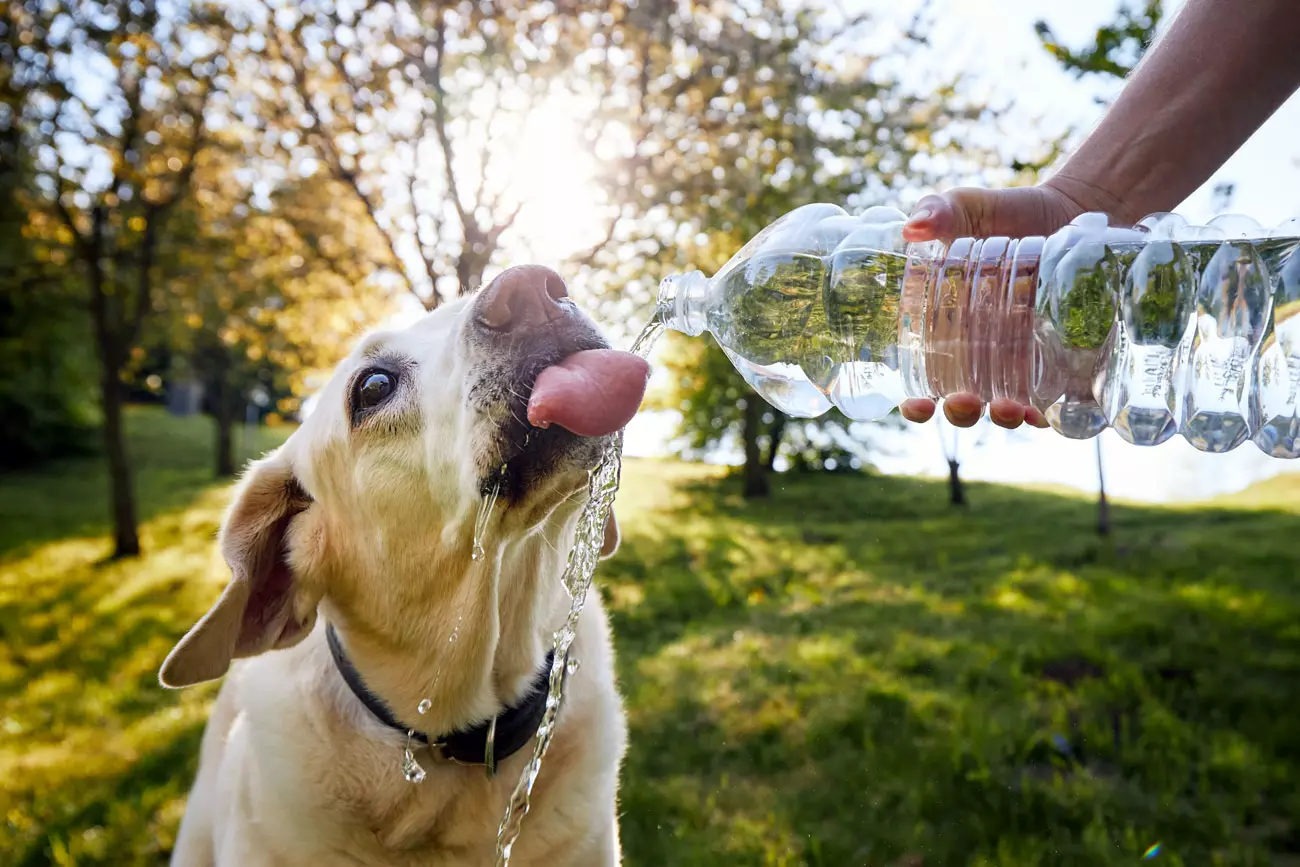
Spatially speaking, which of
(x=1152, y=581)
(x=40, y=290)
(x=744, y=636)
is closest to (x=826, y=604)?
(x=744, y=636)

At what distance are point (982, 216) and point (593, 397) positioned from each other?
1.01 m

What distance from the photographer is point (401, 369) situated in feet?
7.58

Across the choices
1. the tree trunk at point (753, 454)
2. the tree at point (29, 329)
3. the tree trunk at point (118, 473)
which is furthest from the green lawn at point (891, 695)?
the tree at point (29, 329)

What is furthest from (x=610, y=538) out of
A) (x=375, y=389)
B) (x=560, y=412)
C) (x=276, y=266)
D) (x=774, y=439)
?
(x=774, y=439)

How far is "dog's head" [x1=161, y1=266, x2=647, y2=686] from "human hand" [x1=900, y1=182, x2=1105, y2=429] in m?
0.73

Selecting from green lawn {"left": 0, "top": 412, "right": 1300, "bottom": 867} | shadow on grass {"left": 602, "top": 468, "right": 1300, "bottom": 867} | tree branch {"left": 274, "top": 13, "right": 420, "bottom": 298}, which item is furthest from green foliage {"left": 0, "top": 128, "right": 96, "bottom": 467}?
shadow on grass {"left": 602, "top": 468, "right": 1300, "bottom": 867}

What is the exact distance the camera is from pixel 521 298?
197 centimetres

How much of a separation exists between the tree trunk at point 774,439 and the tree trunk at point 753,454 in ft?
4.09

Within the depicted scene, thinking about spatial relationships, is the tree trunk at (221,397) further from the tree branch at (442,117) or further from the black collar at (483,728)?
the black collar at (483,728)

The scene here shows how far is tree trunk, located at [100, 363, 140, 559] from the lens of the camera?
38.2ft

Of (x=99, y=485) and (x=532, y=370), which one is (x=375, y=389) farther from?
(x=99, y=485)

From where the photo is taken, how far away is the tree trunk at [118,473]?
11.6 m

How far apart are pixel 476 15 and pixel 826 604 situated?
6130 mm

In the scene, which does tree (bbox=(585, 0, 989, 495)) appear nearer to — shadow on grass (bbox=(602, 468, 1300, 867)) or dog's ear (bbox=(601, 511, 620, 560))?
shadow on grass (bbox=(602, 468, 1300, 867))
